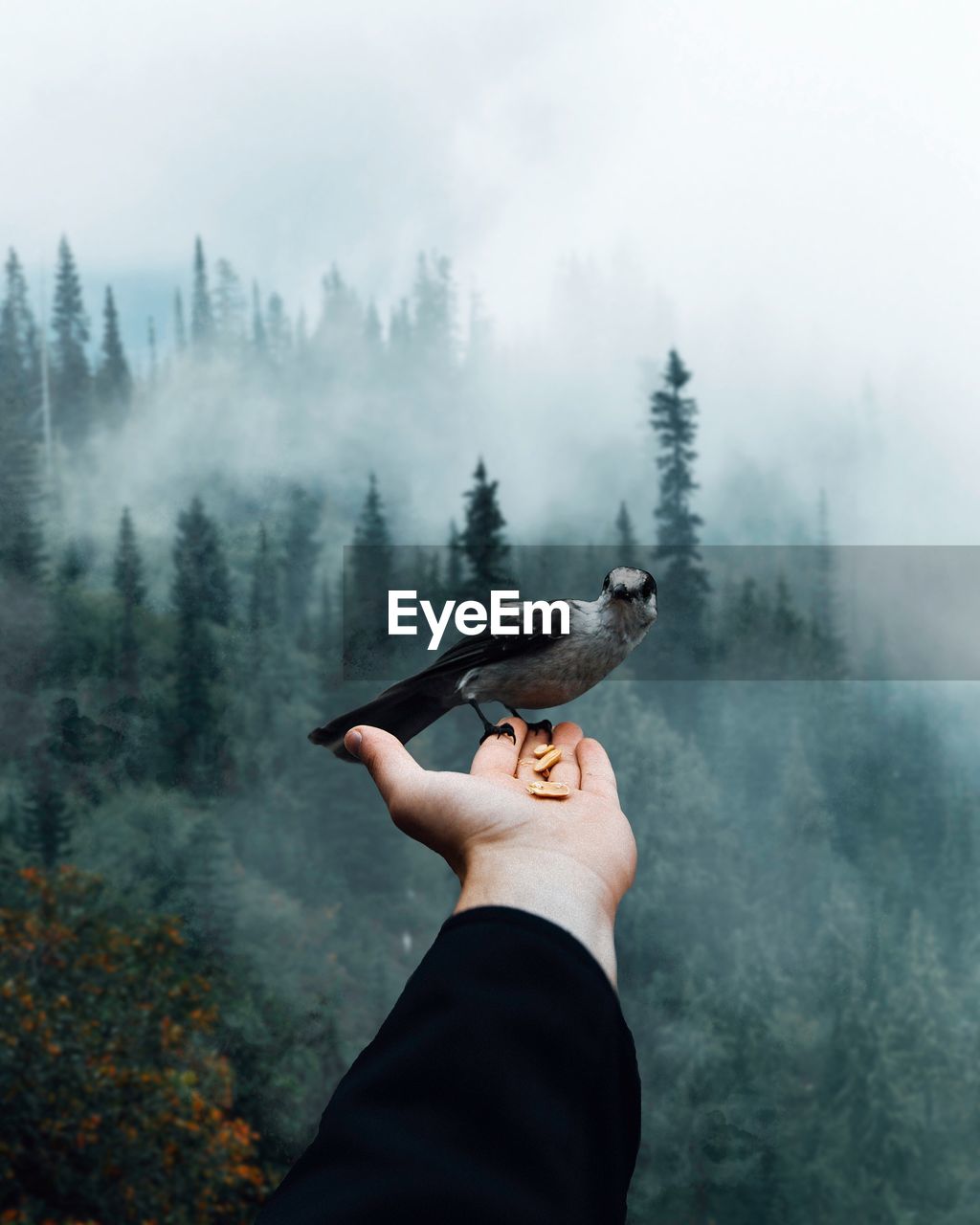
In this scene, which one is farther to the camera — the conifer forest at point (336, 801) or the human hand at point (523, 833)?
the conifer forest at point (336, 801)

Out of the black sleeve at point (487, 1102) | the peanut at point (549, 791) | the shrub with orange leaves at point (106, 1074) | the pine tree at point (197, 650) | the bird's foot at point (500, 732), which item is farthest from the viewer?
the pine tree at point (197, 650)

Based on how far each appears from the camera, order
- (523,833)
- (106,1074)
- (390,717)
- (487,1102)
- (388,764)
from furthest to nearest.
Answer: (106,1074)
(390,717)
(388,764)
(523,833)
(487,1102)

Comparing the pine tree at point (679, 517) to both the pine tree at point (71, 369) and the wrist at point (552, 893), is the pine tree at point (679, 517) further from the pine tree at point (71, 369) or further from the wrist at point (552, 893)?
the wrist at point (552, 893)

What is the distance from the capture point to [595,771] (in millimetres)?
1572

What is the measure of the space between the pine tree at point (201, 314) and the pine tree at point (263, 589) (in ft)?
2.97

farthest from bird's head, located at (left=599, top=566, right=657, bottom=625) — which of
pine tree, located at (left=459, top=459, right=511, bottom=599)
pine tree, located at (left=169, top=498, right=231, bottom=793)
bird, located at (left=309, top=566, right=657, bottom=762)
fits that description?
pine tree, located at (left=169, top=498, right=231, bottom=793)

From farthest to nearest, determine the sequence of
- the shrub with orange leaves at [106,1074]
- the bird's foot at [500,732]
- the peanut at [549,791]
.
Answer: the shrub with orange leaves at [106,1074], the bird's foot at [500,732], the peanut at [549,791]

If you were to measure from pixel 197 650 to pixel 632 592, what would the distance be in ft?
9.69

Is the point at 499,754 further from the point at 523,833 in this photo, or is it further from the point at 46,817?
the point at 46,817

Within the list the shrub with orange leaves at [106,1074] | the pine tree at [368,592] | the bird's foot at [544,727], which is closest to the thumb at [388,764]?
the bird's foot at [544,727]

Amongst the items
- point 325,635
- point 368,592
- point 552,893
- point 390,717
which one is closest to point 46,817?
point 325,635

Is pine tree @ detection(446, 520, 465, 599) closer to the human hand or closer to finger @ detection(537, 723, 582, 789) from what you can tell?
finger @ detection(537, 723, 582, 789)

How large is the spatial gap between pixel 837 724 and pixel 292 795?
2220 mm

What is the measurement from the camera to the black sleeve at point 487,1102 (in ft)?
2.07
